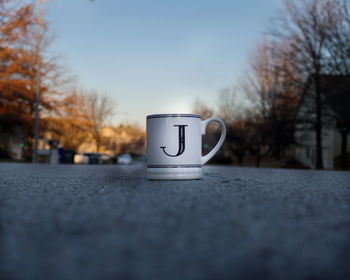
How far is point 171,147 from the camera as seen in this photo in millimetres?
3848

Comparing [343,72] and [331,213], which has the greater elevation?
[343,72]

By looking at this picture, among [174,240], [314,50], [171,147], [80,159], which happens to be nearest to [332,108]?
[314,50]

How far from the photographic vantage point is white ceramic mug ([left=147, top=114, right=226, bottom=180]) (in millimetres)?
3842

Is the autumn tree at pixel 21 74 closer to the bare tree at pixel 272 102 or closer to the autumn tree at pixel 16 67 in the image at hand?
the autumn tree at pixel 16 67

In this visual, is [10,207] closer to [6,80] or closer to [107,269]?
[107,269]

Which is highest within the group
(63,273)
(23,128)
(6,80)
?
(6,80)

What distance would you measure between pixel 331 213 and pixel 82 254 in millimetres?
1237

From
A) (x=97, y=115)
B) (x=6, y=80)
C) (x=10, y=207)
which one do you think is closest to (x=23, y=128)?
(x=6, y=80)

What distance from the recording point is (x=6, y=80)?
2716cm

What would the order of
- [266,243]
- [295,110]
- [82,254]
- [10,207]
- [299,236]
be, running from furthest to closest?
[295,110]
[10,207]
[299,236]
[266,243]
[82,254]

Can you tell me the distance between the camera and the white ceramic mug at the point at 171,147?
12.6 ft

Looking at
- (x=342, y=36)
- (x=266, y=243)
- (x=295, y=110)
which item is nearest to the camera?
(x=266, y=243)

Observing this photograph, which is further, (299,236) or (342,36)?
(342,36)

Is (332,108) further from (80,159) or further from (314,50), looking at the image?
(80,159)
